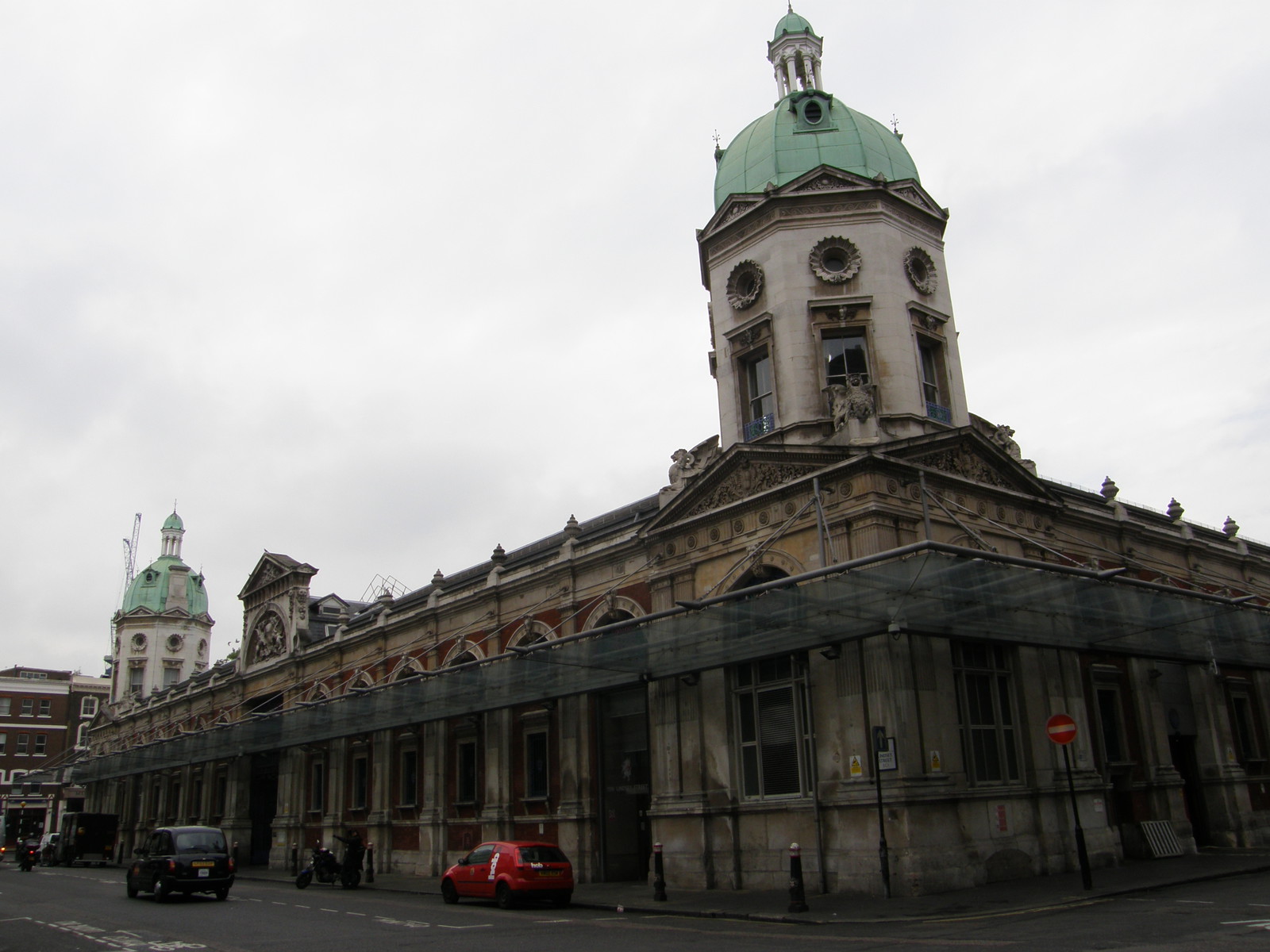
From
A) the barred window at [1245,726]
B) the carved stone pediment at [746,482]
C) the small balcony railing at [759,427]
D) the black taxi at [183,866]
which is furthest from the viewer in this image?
the barred window at [1245,726]

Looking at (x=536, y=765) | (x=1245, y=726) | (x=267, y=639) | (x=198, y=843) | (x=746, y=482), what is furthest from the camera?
(x=267, y=639)

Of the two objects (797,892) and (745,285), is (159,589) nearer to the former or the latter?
(745,285)

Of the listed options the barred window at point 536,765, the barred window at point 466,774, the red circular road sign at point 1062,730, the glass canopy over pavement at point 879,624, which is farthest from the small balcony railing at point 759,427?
the barred window at point 466,774

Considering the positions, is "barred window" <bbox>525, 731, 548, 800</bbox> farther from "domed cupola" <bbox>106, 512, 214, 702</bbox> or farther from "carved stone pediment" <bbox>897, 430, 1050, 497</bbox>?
"domed cupola" <bbox>106, 512, 214, 702</bbox>

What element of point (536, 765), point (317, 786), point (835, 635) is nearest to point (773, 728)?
point (835, 635)

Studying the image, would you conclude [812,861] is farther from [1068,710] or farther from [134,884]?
[134,884]

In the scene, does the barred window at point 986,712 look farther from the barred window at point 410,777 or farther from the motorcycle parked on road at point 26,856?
the motorcycle parked on road at point 26,856

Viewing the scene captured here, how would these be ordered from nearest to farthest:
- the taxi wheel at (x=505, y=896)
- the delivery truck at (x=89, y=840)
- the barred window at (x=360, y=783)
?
the taxi wheel at (x=505, y=896)
the barred window at (x=360, y=783)
the delivery truck at (x=89, y=840)

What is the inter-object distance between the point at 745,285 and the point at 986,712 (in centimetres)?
1252

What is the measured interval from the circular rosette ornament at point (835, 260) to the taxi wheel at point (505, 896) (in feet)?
53.7

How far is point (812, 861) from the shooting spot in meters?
20.9

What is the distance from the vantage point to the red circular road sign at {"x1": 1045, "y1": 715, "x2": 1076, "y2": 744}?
17906 millimetres

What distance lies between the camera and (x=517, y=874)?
2188 centimetres

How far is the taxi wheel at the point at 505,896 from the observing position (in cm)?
2198
